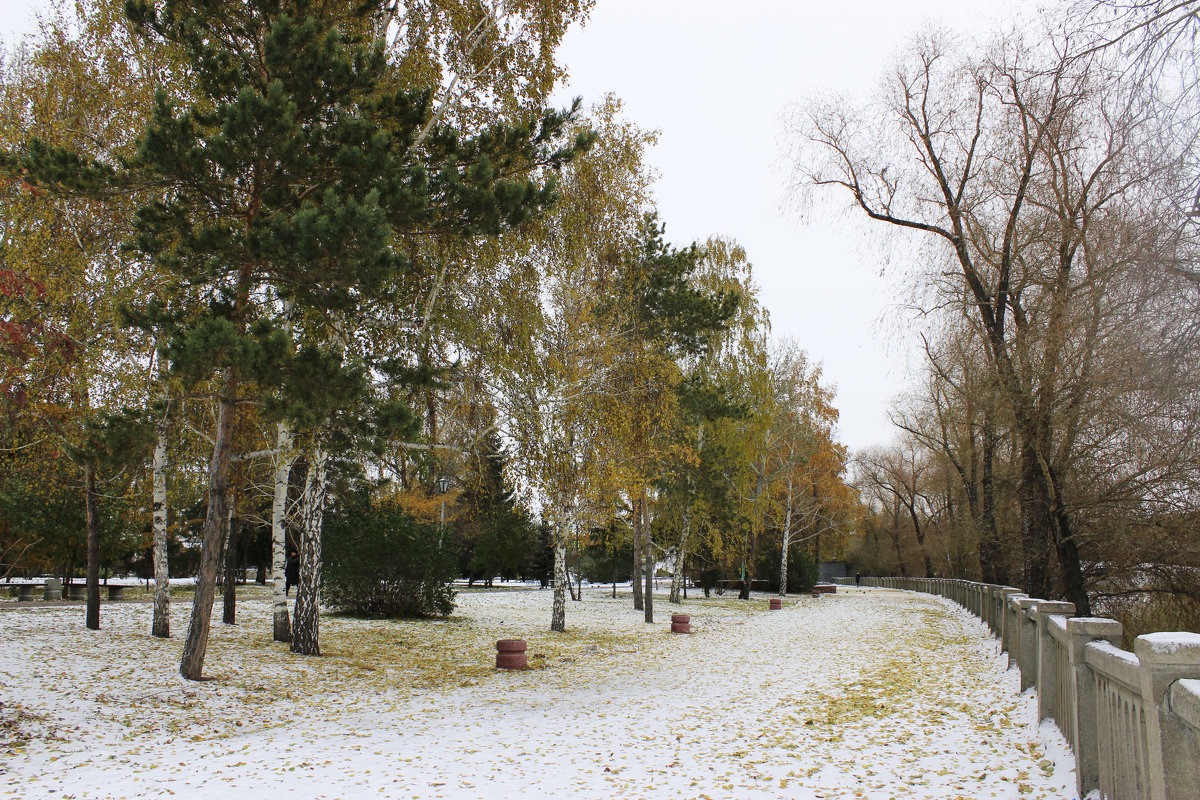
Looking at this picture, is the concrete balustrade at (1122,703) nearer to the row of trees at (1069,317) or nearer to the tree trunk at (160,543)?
the row of trees at (1069,317)

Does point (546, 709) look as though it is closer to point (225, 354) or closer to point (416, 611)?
point (225, 354)

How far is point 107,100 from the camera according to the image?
38.3 feet

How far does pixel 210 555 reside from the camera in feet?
28.8

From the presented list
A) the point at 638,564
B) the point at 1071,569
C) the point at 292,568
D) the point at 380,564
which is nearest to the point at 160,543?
the point at 380,564

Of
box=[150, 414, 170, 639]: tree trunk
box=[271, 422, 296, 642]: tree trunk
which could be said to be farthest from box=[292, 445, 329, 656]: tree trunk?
box=[150, 414, 170, 639]: tree trunk

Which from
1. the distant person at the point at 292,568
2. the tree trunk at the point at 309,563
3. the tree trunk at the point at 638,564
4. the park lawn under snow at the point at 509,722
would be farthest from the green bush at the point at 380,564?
the tree trunk at the point at 638,564

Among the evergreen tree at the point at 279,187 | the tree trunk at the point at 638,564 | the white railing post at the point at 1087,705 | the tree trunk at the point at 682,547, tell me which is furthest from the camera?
the tree trunk at the point at 682,547

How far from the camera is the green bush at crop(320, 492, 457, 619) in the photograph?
1828 cm

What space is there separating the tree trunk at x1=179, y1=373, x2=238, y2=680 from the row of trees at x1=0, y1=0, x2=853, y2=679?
0.11ft

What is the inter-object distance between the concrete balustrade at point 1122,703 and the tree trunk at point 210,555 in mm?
8475

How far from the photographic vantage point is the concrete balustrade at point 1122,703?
271 cm

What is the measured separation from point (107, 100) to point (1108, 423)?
1676 cm

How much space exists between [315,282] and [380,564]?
12.0 meters

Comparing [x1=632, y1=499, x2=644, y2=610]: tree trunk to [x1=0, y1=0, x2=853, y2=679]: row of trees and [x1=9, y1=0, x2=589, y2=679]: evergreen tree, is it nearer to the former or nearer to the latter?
[x1=0, y1=0, x2=853, y2=679]: row of trees
